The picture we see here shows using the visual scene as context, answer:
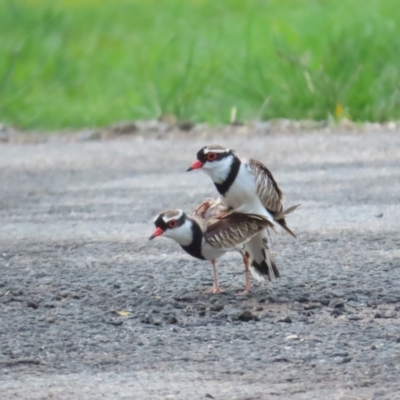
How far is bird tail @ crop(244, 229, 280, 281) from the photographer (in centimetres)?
610

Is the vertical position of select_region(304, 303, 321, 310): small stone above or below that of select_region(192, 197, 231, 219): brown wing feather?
below

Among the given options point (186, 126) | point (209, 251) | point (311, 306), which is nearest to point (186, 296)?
point (209, 251)

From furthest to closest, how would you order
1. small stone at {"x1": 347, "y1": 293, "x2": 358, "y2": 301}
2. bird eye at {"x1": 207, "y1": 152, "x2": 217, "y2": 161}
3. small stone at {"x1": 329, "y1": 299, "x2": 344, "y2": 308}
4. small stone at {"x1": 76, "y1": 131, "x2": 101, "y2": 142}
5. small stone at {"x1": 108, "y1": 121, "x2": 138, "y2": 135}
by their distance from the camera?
small stone at {"x1": 108, "y1": 121, "x2": 138, "y2": 135} < small stone at {"x1": 76, "y1": 131, "x2": 101, "y2": 142} < bird eye at {"x1": 207, "y1": 152, "x2": 217, "y2": 161} < small stone at {"x1": 347, "y1": 293, "x2": 358, "y2": 301} < small stone at {"x1": 329, "y1": 299, "x2": 344, "y2": 308}

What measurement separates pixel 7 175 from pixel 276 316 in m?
5.13

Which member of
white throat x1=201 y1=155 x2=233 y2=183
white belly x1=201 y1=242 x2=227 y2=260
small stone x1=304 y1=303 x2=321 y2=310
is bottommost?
small stone x1=304 y1=303 x2=321 y2=310

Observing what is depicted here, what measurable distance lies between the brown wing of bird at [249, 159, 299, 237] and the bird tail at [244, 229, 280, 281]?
14 centimetres

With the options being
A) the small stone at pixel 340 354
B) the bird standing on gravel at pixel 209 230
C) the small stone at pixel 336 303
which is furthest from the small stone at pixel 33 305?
the small stone at pixel 340 354

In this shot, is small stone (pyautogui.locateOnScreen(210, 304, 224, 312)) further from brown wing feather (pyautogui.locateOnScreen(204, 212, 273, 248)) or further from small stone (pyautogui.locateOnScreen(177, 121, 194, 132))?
small stone (pyautogui.locateOnScreen(177, 121, 194, 132))

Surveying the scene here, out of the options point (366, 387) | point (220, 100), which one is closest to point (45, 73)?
point (220, 100)

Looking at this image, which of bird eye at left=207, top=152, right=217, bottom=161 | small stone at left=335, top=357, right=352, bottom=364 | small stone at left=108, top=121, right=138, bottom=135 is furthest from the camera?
small stone at left=108, top=121, right=138, bottom=135

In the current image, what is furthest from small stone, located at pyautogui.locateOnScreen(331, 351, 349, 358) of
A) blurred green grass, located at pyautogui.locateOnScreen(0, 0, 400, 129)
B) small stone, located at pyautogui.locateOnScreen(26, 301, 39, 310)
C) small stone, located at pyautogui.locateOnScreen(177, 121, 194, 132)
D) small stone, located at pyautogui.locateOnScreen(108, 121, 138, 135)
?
small stone, located at pyautogui.locateOnScreen(108, 121, 138, 135)

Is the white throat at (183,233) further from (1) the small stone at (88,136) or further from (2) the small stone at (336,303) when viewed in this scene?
A: (1) the small stone at (88,136)

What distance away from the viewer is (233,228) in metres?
5.78

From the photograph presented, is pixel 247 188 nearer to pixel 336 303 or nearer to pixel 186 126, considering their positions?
pixel 336 303
